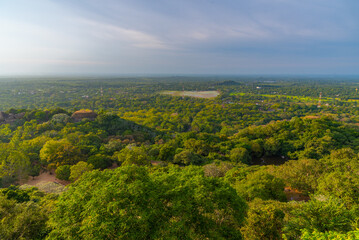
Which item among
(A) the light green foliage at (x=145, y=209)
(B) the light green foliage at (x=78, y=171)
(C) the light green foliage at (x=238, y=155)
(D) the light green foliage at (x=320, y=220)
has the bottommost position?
(C) the light green foliage at (x=238, y=155)

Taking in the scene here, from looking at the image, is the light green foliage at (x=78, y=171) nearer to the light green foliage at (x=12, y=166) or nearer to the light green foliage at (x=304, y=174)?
the light green foliage at (x=12, y=166)

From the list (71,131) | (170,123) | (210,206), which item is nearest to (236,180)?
(210,206)

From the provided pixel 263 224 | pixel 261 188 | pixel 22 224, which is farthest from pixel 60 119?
pixel 263 224

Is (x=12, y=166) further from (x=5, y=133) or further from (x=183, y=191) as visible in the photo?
(x=183, y=191)

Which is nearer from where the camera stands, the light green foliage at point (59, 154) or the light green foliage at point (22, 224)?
the light green foliage at point (22, 224)

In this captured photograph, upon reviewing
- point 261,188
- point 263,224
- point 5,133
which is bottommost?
point 5,133

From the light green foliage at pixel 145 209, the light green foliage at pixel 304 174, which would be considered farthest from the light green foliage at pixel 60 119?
the light green foliage at pixel 304 174

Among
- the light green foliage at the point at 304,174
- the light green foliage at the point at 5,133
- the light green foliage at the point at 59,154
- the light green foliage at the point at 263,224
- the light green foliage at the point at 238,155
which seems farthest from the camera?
the light green foliage at the point at 5,133

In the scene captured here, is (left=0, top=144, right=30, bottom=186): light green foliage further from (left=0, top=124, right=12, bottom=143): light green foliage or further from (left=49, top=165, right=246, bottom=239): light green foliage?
(left=49, top=165, right=246, bottom=239): light green foliage

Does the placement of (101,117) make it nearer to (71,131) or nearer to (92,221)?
(71,131)
